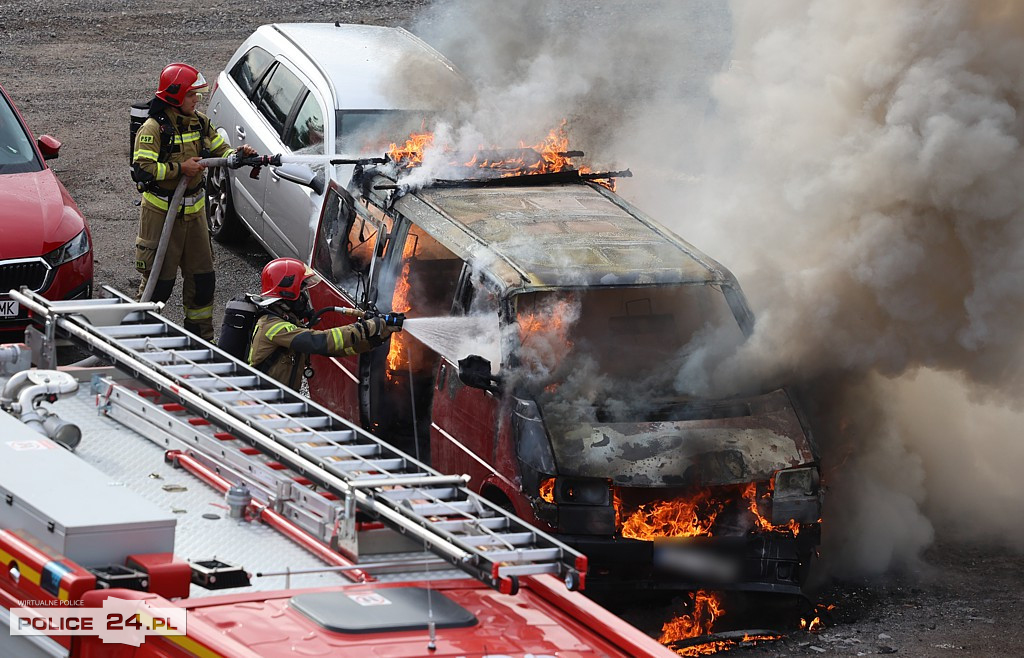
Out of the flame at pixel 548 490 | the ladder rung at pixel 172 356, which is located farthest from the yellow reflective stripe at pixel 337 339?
the flame at pixel 548 490

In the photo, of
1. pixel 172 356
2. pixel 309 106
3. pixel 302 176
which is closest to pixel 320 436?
pixel 172 356

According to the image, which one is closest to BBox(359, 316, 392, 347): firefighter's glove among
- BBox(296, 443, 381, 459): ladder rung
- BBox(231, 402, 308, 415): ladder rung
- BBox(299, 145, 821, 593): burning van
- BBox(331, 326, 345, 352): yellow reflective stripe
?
BBox(331, 326, 345, 352): yellow reflective stripe

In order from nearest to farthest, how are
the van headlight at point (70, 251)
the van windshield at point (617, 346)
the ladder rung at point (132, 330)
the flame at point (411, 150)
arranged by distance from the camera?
the ladder rung at point (132, 330)
the van windshield at point (617, 346)
the flame at point (411, 150)
the van headlight at point (70, 251)

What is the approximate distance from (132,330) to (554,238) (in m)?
2.27

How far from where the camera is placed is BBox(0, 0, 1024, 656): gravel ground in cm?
753

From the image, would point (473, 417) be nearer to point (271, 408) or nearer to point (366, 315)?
point (366, 315)

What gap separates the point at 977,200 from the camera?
797cm

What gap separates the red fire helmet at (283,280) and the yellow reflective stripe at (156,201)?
2534 mm

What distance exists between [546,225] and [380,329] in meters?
1.08

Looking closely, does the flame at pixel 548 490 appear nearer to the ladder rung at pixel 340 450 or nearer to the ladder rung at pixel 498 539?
the ladder rung at pixel 340 450

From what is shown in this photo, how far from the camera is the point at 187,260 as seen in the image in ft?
33.2

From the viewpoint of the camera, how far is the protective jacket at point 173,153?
31.9 feet

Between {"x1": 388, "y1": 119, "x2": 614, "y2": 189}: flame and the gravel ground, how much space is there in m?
2.88

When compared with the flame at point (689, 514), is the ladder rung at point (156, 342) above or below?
above
